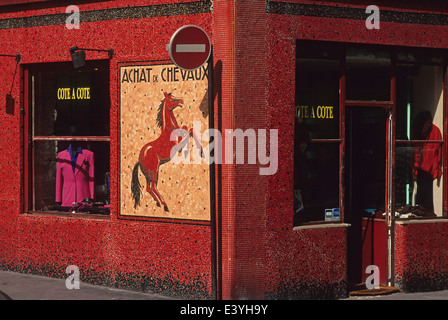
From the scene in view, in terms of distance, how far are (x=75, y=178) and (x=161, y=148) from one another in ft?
6.67

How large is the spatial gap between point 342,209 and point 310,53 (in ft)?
7.61

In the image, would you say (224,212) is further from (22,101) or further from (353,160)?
(22,101)

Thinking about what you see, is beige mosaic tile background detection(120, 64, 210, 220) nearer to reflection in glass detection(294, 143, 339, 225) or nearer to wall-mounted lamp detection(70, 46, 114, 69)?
wall-mounted lamp detection(70, 46, 114, 69)

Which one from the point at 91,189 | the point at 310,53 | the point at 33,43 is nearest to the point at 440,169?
the point at 310,53

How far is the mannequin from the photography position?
479 inches

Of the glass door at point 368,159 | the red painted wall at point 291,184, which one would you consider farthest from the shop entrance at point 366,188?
the red painted wall at point 291,184

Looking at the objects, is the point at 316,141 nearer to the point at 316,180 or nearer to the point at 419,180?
the point at 316,180

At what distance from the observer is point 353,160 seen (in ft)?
38.9

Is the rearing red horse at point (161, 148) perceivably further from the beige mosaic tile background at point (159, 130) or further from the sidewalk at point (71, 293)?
the sidewalk at point (71, 293)

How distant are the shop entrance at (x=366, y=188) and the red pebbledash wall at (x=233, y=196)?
0.38 m

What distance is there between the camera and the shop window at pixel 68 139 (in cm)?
1188

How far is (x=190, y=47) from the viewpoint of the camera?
956 cm

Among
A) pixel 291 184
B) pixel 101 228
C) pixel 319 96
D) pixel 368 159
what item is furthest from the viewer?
pixel 368 159

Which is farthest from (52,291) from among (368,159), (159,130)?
(368,159)
